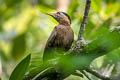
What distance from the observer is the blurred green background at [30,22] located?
3.96 metres

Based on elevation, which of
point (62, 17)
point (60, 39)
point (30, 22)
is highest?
point (62, 17)

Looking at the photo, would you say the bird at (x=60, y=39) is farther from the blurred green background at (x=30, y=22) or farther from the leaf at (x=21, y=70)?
the leaf at (x=21, y=70)

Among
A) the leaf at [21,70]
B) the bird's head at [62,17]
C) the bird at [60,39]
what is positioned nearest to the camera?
the leaf at [21,70]

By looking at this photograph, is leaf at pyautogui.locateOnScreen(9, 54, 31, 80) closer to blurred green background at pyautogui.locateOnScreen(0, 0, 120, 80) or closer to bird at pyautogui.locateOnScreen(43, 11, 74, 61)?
bird at pyautogui.locateOnScreen(43, 11, 74, 61)

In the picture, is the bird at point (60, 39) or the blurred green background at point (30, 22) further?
the blurred green background at point (30, 22)


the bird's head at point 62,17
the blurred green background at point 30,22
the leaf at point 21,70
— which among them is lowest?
the blurred green background at point 30,22

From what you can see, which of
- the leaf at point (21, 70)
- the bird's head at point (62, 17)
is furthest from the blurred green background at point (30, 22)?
the leaf at point (21, 70)

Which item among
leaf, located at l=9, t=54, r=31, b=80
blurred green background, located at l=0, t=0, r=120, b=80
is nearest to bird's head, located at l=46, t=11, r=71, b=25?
blurred green background, located at l=0, t=0, r=120, b=80

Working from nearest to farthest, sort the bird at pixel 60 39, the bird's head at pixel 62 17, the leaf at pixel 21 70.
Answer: the leaf at pixel 21 70 → the bird at pixel 60 39 → the bird's head at pixel 62 17

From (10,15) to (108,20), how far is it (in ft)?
7.82

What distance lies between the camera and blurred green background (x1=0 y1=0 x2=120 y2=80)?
3.96m

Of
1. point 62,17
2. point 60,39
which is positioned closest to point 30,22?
point 62,17

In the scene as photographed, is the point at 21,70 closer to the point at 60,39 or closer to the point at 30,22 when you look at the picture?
the point at 60,39

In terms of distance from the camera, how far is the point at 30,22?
5.82 meters
